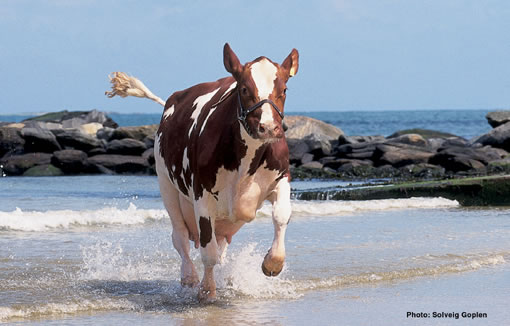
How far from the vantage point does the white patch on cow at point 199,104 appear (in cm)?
823

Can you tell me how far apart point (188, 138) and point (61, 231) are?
6050mm

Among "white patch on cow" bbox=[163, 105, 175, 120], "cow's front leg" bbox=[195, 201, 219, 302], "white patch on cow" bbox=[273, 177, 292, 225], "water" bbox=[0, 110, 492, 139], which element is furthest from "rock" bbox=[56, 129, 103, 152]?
"water" bbox=[0, 110, 492, 139]

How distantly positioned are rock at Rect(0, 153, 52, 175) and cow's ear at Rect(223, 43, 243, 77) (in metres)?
26.7

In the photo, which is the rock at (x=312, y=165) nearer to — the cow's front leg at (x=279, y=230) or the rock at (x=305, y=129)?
the rock at (x=305, y=129)

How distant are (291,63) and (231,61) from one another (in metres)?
0.49

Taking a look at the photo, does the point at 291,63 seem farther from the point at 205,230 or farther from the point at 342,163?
the point at 342,163

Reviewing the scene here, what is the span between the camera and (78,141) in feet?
116

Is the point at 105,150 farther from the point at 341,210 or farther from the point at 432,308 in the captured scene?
the point at 432,308

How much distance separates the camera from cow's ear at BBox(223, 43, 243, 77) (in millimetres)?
7020

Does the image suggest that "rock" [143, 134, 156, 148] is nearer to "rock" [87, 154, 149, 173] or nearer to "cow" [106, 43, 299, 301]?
"rock" [87, 154, 149, 173]

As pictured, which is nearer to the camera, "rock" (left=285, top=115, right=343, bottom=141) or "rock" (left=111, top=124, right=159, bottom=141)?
"rock" (left=111, top=124, right=159, bottom=141)

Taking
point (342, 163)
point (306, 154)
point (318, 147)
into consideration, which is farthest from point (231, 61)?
point (318, 147)

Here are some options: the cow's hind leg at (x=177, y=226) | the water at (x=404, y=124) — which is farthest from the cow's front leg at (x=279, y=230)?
the water at (x=404, y=124)

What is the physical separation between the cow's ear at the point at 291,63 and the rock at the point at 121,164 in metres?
25.7
